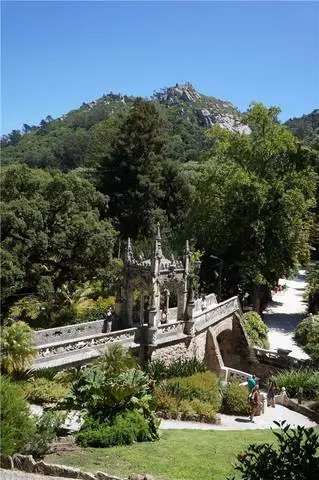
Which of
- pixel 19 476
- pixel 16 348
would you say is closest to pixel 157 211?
pixel 16 348

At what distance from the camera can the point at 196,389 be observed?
66.0ft

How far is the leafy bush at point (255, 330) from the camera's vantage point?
31.9 m

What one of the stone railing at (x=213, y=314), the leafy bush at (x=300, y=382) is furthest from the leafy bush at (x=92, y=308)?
the leafy bush at (x=300, y=382)

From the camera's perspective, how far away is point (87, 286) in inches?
1314

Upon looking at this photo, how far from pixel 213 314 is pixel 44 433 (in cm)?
1710

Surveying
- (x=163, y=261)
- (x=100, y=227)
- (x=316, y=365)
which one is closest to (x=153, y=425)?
(x=163, y=261)

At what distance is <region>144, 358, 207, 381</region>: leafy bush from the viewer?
2130 centimetres

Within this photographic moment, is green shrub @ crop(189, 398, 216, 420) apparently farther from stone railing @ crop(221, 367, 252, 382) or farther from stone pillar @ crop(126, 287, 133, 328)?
stone railing @ crop(221, 367, 252, 382)

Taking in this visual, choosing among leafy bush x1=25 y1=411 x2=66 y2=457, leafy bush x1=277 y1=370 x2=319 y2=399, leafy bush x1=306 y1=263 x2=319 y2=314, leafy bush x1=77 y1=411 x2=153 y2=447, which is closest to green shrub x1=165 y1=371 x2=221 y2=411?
leafy bush x1=77 y1=411 x2=153 y2=447

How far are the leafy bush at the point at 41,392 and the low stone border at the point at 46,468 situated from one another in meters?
5.03

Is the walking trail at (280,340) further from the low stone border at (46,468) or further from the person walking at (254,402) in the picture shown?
the low stone border at (46,468)

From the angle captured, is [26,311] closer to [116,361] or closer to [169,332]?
[169,332]

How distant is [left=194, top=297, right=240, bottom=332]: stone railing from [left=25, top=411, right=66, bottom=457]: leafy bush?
12.9 meters

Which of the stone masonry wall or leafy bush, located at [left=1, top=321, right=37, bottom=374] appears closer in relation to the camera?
leafy bush, located at [left=1, top=321, right=37, bottom=374]
